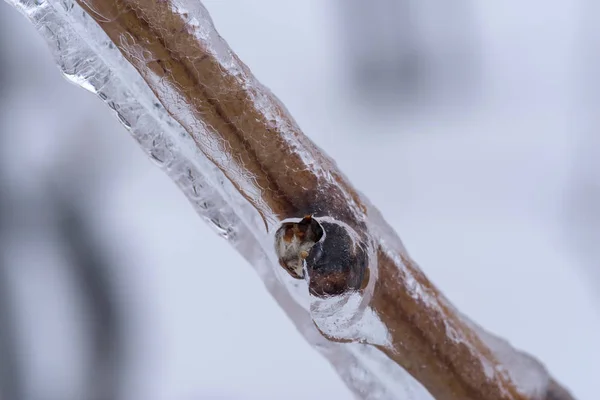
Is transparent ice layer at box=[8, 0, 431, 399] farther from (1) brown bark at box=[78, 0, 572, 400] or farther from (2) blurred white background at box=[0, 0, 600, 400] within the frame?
(2) blurred white background at box=[0, 0, 600, 400]

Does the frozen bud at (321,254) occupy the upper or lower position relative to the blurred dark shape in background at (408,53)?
upper

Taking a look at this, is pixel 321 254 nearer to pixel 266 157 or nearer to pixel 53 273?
pixel 266 157

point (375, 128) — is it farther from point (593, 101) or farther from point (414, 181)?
point (593, 101)

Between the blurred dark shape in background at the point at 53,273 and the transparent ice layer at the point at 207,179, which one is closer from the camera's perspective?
the transparent ice layer at the point at 207,179

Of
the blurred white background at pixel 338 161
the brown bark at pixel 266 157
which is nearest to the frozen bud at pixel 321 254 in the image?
the brown bark at pixel 266 157

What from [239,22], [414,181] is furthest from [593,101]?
[239,22]

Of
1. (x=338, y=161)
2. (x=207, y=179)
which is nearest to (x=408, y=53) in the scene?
(x=338, y=161)

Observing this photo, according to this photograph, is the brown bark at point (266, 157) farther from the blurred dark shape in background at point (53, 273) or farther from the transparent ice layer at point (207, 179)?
the blurred dark shape in background at point (53, 273)
